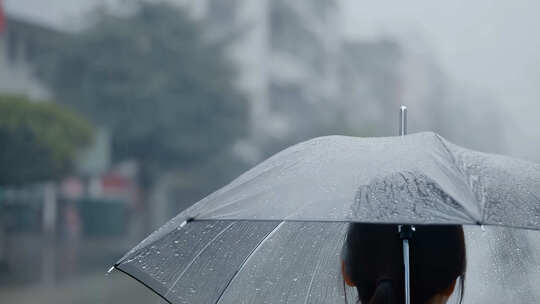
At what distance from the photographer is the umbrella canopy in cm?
195

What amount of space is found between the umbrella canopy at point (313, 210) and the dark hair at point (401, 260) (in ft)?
0.45

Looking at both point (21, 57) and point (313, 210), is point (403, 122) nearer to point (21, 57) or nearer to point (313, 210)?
point (313, 210)

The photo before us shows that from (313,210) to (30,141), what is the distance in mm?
18078

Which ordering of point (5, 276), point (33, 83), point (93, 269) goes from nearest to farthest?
1. point (5, 276)
2. point (93, 269)
3. point (33, 83)

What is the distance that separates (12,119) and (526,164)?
58.4ft

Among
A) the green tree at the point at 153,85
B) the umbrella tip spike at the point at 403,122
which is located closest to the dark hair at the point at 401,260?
the umbrella tip spike at the point at 403,122

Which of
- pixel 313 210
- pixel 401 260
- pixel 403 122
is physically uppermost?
pixel 403 122

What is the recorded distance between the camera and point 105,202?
97.8 ft

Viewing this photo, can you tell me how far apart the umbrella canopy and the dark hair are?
138 millimetres

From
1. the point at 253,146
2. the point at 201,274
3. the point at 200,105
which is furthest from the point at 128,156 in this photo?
the point at 201,274

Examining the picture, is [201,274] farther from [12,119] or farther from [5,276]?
[12,119]

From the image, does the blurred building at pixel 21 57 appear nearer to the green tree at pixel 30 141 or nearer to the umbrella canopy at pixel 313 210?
the green tree at pixel 30 141

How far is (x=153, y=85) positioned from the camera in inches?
998

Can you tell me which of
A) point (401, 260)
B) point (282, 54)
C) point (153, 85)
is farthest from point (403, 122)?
point (282, 54)
